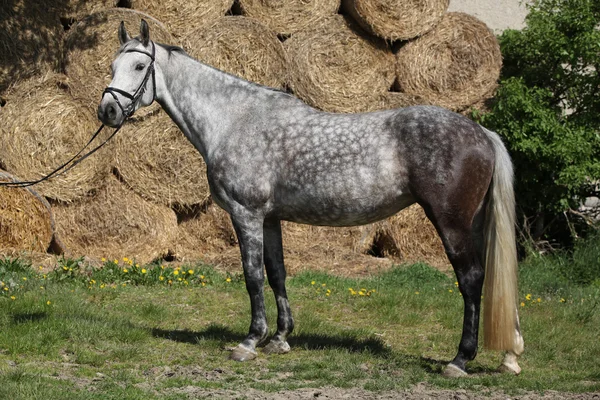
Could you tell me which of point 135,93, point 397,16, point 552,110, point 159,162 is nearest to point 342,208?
point 135,93

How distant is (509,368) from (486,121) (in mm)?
4513

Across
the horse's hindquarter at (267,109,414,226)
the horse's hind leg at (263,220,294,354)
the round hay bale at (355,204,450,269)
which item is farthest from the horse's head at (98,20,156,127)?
the round hay bale at (355,204,450,269)

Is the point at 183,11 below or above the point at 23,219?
above

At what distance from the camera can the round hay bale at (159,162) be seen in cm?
898

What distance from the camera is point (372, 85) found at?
31.2 feet

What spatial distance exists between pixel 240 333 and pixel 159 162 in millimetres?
3111

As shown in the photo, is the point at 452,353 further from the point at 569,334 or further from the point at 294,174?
the point at 294,174

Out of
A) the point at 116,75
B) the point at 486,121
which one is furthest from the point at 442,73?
the point at 116,75

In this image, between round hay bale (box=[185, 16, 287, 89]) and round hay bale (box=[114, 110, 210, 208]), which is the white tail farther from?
round hay bale (box=[114, 110, 210, 208])

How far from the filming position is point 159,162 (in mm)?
9047

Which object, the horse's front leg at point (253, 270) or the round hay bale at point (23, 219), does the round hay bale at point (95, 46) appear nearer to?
the round hay bale at point (23, 219)

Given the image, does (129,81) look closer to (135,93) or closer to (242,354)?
(135,93)

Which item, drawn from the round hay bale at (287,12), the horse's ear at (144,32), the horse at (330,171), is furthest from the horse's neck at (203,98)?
the round hay bale at (287,12)

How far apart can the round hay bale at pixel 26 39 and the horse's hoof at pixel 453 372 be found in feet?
18.0
